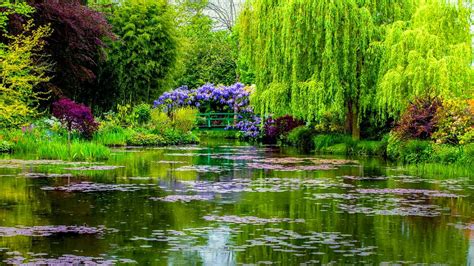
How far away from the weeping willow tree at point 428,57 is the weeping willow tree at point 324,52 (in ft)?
3.29

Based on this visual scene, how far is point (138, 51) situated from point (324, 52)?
1614 centimetres

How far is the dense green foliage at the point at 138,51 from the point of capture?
135ft

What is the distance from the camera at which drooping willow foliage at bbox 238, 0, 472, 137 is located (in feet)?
90.5

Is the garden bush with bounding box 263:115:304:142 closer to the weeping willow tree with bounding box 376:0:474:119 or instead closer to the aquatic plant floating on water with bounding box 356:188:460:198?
the weeping willow tree with bounding box 376:0:474:119

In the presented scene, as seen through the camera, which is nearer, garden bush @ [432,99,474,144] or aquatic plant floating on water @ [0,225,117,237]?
aquatic plant floating on water @ [0,225,117,237]

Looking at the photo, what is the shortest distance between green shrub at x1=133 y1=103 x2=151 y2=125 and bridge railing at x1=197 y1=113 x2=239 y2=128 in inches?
466

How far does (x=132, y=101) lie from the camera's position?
1702 inches

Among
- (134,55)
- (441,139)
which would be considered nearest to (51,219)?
(441,139)

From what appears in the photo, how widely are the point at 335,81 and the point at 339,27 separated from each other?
6.75 feet

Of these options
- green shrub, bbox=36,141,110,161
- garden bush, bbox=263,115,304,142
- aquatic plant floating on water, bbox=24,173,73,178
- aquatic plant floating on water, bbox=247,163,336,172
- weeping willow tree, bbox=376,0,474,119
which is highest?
weeping willow tree, bbox=376,0,474,119

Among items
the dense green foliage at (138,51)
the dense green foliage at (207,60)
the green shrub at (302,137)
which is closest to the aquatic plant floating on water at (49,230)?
the green shrub at (302,137)

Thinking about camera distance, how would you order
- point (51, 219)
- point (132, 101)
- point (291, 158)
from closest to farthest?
point (51, 219) < point (291, 158) < point (132, 101)

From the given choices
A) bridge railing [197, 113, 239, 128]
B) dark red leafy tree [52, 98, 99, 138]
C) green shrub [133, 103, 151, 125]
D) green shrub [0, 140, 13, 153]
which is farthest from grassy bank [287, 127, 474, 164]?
bridge railing [197, 113, 239, 128]

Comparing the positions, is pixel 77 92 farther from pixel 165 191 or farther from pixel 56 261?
pixel 56 261
